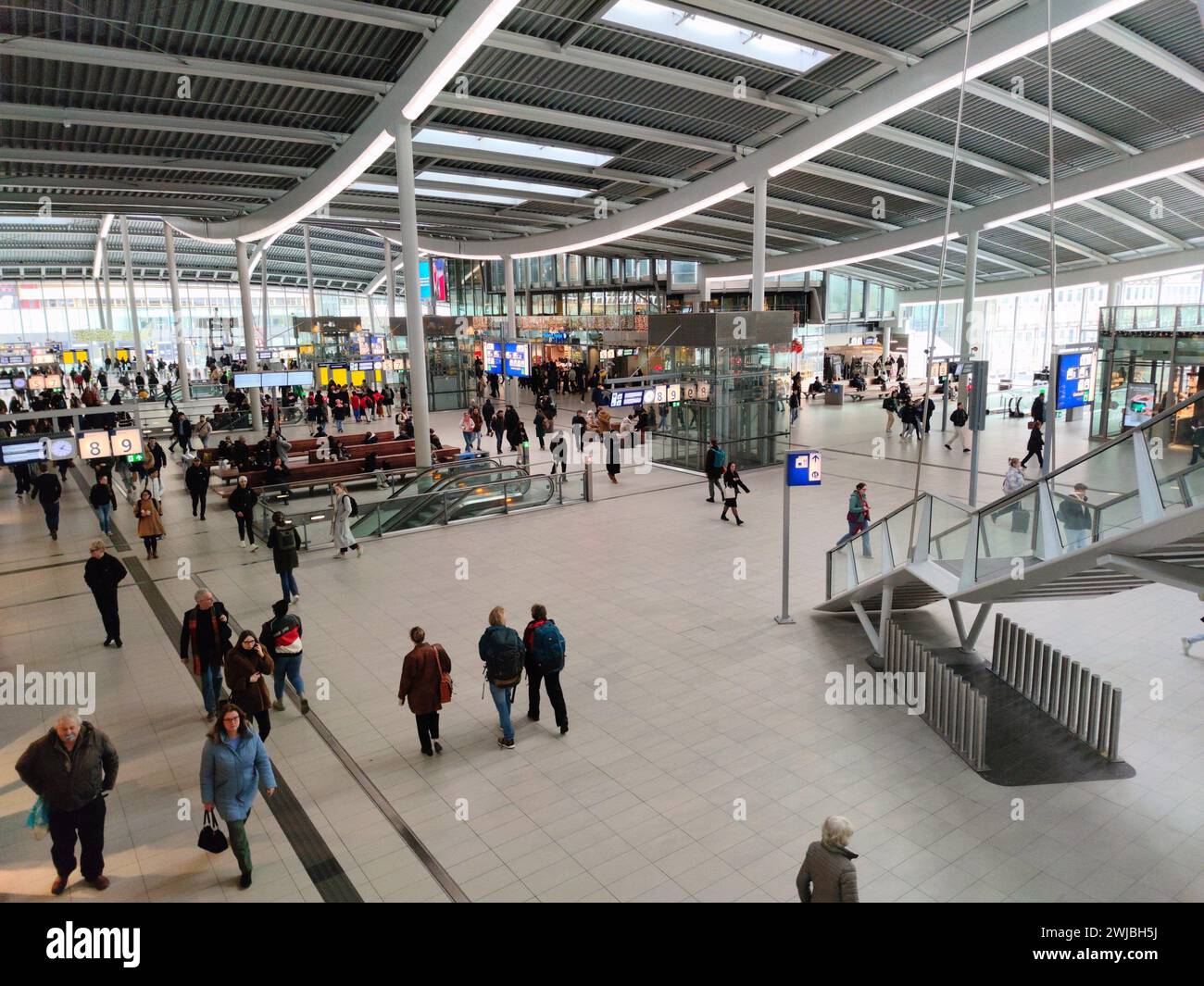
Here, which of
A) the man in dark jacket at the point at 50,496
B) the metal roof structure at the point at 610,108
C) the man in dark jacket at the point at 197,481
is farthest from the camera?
the man in dark jacket at the point at 197,481

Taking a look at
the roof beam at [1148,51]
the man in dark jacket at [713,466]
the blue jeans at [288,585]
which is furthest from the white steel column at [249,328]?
the roof beam at [1148,51]

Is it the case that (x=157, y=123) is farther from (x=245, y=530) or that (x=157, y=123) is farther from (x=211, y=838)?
(x=211, y=838)

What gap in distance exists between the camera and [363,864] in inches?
238

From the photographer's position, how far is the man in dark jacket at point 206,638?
7.89m

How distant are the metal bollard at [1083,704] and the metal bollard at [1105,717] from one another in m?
0.18

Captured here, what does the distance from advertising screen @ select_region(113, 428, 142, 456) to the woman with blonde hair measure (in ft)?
52.0

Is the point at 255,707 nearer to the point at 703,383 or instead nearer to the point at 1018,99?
the point at 703,383

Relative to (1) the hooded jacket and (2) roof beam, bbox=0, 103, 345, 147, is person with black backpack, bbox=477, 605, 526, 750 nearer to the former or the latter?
(1) the hooded jacket

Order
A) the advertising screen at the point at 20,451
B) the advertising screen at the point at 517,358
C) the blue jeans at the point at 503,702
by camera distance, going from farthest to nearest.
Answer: the advertising screen at the point at 517,358 → the advertising screen at the point at 20,451 → the blue jeans at the point at 503,702

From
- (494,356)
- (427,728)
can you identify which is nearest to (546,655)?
(427,728)

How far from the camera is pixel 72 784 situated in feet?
18.0

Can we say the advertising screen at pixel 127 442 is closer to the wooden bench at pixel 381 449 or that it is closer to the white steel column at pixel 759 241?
the wooden bench at pixel 381 449
